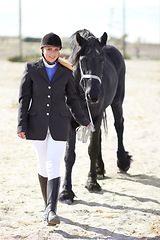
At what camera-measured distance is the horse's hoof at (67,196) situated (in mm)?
4824

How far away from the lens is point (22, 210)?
4473 millimetres

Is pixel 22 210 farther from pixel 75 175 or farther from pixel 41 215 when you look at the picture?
pixel 75 175

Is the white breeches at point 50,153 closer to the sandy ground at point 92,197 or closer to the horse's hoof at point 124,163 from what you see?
the sandy ground at point 92,197

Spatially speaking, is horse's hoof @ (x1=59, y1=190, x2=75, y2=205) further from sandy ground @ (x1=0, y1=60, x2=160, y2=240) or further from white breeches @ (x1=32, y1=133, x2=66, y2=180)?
white breeches @ (x1=32, y1=133, x2=66, y2=180)

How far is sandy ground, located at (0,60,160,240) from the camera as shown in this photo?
3.95 meters

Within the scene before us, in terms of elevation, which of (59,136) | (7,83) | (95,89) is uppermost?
(95,89)

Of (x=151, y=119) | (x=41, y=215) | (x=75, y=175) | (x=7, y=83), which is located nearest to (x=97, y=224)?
(x=41, y=215)

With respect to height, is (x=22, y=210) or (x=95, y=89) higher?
(x=95, y=89)

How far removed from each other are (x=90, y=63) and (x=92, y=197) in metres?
1.68

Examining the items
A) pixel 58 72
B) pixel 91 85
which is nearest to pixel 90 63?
pixel 91 85

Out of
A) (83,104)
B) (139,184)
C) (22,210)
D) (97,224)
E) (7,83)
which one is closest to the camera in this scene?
(97,224)

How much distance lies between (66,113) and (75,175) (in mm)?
2178

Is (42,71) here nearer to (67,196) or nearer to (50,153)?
(50,153)

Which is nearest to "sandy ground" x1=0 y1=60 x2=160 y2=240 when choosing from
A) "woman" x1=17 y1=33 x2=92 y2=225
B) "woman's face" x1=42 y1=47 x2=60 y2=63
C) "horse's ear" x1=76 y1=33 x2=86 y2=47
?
"woman" x1=17 y1=33 x2=92 y2=225
